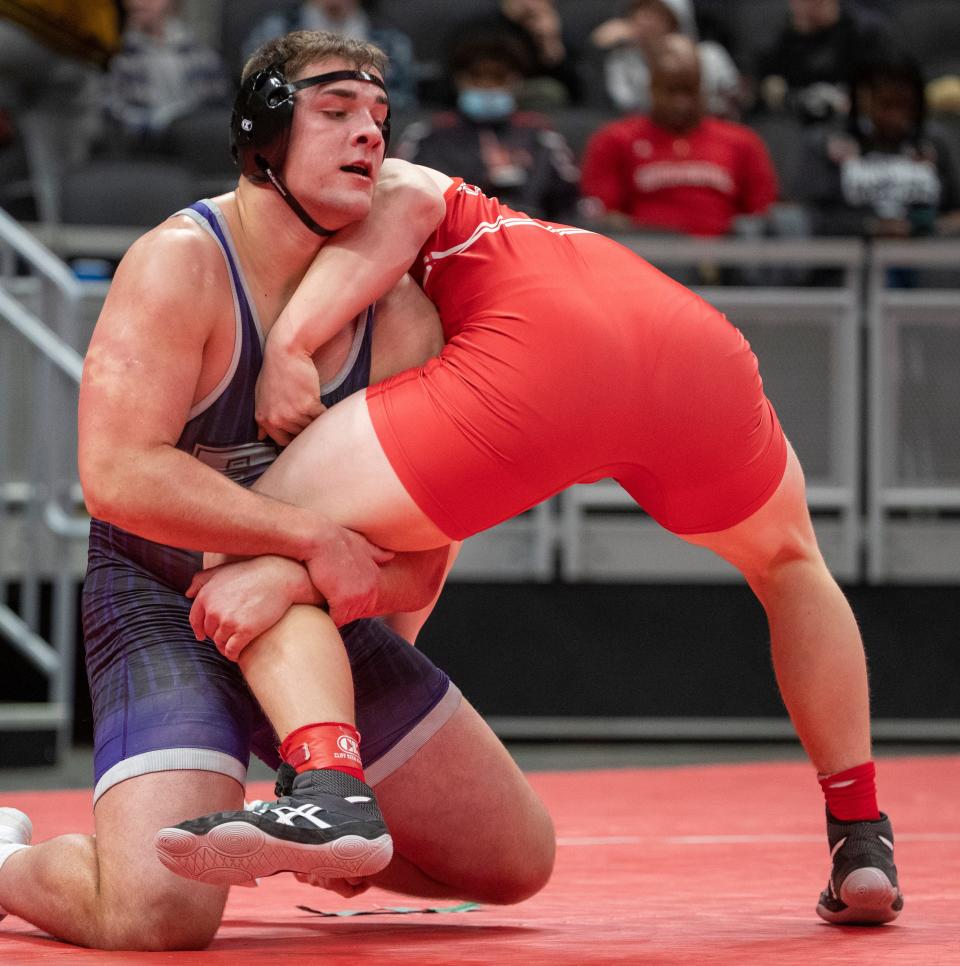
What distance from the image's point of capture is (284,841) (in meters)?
2.07

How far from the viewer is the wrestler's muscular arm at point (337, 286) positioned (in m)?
2.48

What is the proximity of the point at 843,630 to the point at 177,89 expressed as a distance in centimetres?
546

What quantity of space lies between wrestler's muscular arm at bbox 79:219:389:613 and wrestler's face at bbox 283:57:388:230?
200 mm

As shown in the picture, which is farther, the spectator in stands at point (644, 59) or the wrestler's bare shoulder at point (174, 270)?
the spectator in stands at point (644, 59)

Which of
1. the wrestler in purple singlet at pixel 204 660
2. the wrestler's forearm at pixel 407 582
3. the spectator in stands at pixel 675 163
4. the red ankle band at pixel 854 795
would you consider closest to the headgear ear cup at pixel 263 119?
the wrestler in purple singlet at pixel 204 660

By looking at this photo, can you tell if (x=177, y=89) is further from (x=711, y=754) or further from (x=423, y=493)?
(x=423, y=493)

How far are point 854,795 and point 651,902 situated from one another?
41cm

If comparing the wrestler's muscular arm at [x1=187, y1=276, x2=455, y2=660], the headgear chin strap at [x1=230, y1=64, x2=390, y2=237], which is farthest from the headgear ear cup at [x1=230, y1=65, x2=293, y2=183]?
the wrestler's muscular arm at [x1=187, y1=276, x2=455, y2=660]

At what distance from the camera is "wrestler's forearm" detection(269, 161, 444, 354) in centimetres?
248

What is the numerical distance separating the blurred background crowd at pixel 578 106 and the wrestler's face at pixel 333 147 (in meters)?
3.64

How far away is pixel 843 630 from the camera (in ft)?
9.04

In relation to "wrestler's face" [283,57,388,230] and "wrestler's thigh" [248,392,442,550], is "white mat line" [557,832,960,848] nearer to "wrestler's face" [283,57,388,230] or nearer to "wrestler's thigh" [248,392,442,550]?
"wrestler's thigh" [248,392,442,550]

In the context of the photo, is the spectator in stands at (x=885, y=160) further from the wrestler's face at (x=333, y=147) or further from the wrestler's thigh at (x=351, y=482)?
the wrestler's thigh at (x=351, y=482)

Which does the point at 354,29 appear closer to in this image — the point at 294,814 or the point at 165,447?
the point at 165,447
